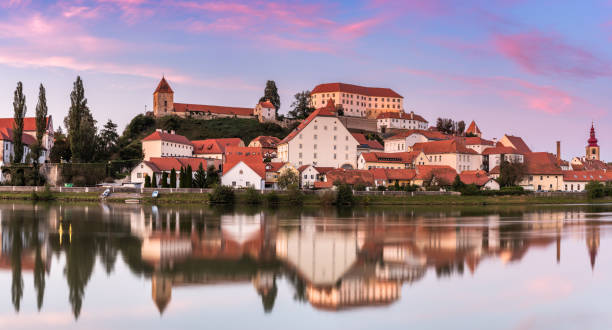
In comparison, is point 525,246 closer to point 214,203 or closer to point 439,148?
point 214,203

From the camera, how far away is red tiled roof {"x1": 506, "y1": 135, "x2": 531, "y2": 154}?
8602 cm

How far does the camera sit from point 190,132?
Result: 97.4 metres

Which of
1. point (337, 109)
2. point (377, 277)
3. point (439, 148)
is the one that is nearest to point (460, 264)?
point (377, 277)

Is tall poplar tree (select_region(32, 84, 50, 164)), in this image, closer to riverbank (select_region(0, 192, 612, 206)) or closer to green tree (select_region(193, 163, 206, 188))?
riverbank (select_region(0, 192, 612, 206))

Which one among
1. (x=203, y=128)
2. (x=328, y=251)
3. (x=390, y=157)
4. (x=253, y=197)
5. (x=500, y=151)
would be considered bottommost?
(x=328, y=251)

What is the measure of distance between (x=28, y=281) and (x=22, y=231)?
39.2 feet

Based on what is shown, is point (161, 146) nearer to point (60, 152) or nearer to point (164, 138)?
point (164, 138)

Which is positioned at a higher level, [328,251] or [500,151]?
[500,151]

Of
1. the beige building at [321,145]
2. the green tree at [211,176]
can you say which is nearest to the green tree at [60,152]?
the green tree at [211,176]

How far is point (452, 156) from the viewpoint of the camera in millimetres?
76938

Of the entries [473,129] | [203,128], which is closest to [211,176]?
[203,128]

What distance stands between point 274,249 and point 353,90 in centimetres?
9783

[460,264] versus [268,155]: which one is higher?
[268,155]

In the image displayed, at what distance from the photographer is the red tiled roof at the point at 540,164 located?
242ft
